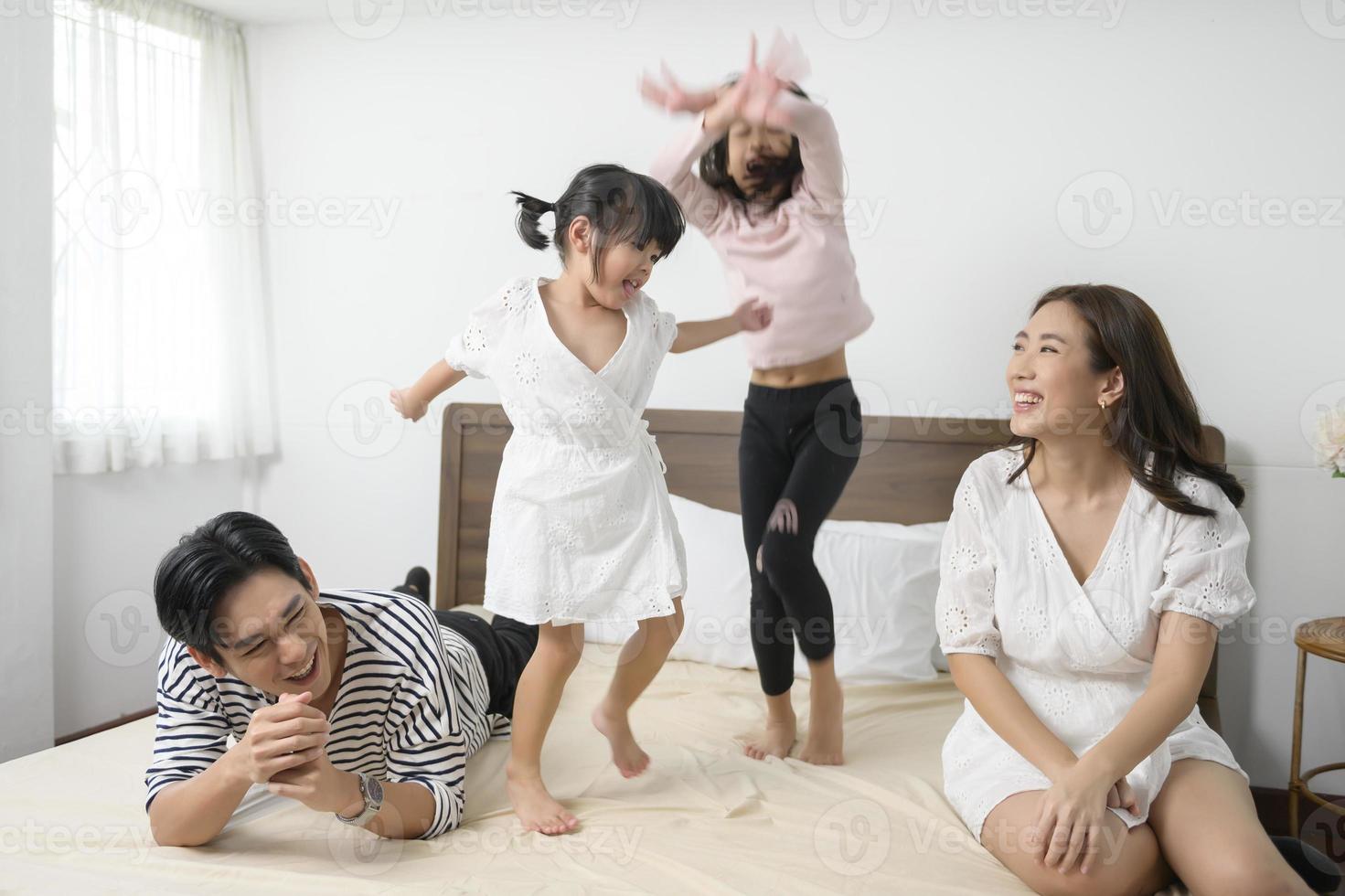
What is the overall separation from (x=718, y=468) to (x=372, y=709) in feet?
4.86

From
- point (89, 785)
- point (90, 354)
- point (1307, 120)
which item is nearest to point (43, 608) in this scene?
point (90, 354)

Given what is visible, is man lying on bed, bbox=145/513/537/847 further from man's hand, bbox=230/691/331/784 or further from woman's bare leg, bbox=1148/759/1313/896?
woman's bare leg, bbox=1148/759/1313/896

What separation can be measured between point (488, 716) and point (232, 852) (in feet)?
2.00

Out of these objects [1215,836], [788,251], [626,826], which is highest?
[788,251]

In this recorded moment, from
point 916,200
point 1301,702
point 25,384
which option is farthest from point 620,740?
point 25,384

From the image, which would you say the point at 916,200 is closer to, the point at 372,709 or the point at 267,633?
the point at 372,709

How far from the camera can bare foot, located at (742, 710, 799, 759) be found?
82.0 inches

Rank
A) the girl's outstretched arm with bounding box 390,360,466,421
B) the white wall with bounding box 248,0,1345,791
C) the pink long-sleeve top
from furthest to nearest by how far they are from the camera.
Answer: the white wall with bounding box 248,0,1345,791 → the pink long-sleeve top → the girl's outstretched arm with bounding box 390,360,466,421

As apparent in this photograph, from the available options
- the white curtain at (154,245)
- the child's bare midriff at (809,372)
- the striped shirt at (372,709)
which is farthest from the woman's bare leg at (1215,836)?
the white curtain at (154,245)

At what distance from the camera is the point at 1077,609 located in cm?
162

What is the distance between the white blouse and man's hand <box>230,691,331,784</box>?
94cm

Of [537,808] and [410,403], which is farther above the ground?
[410,403]

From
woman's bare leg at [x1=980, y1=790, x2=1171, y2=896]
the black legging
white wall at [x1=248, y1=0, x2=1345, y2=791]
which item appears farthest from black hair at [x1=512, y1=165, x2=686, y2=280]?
white wall at [x1=248, y1=0, x2=1345, y2=791]

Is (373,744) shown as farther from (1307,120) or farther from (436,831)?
(1307,120)
